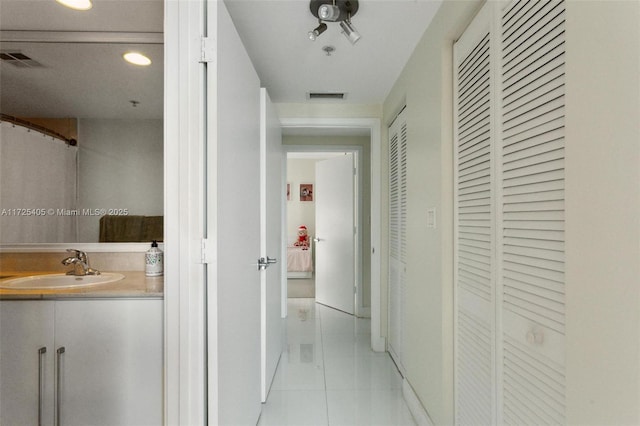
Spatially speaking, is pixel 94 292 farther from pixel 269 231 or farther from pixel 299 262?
pixel 299 262

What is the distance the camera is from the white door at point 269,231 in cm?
199

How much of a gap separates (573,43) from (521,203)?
46 cm

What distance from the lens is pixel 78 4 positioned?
1.44 meters

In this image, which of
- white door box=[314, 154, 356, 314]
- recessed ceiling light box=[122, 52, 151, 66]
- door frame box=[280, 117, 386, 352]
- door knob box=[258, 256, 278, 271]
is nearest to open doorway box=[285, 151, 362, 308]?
white door box=[314, 154, 356, 314]

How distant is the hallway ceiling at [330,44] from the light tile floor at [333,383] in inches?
91.4

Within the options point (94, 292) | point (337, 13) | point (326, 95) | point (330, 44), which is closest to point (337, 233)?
point (326, 95)

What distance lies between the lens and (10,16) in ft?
4.74

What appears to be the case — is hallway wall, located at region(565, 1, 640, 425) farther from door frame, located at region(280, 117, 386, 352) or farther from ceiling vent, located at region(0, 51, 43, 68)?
ceiling vent, located at region(0, 51, 43, 68)

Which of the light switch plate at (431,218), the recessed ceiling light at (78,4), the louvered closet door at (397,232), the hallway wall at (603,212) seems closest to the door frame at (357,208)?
the louvered closet door at (397,232)

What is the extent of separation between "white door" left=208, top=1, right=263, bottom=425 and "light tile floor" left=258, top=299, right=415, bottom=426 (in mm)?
319

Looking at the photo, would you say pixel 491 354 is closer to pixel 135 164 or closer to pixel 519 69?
pixel 519 69

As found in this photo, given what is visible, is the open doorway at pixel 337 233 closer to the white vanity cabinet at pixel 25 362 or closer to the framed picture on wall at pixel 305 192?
the framed picture on wall at pixel 305 192

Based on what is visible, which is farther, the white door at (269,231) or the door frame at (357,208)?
the door frame at (357,208)

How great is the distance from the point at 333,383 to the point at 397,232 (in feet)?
4.12
